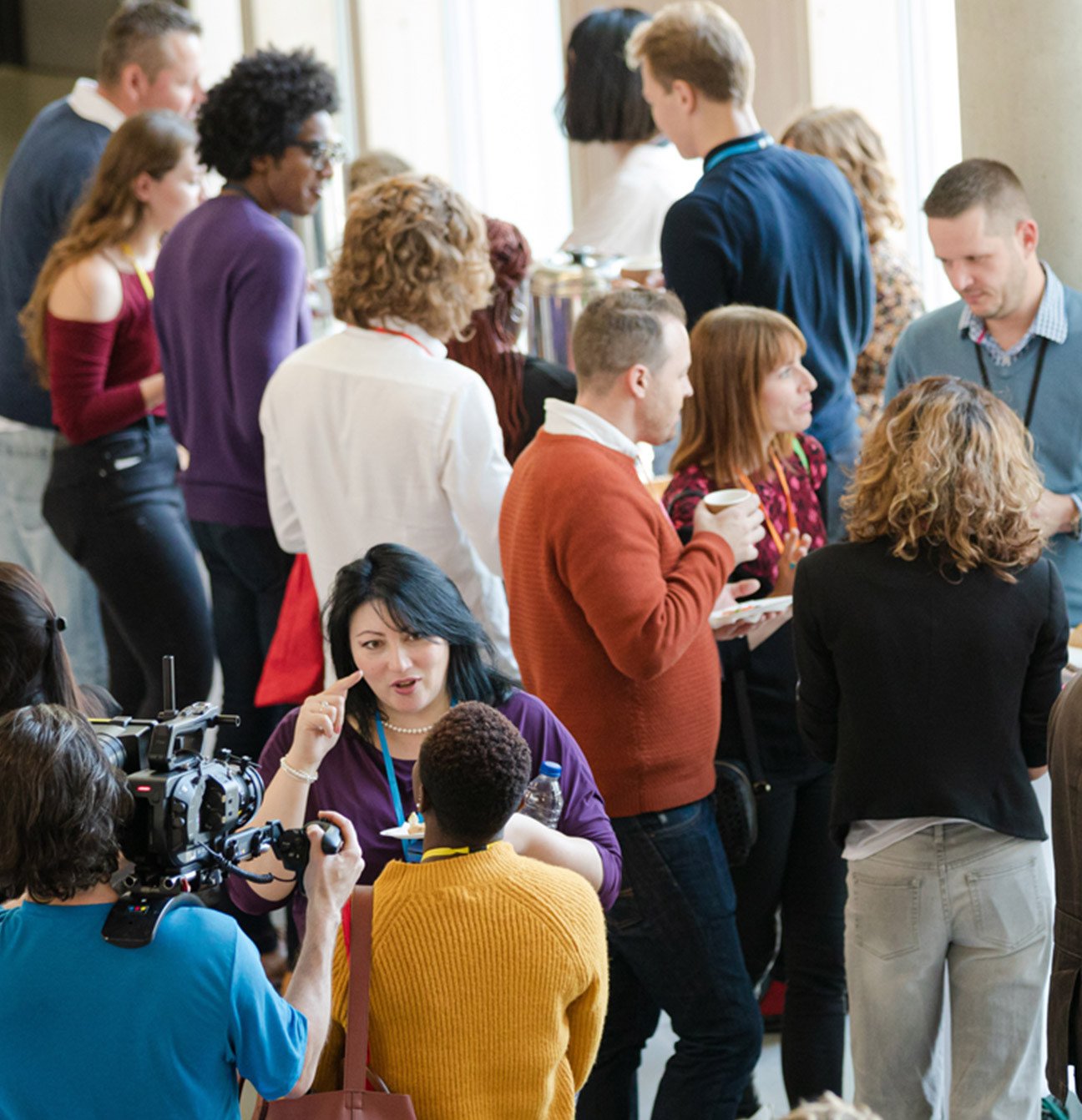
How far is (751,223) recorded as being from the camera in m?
3.25

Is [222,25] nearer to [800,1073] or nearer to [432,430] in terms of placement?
[432,430]

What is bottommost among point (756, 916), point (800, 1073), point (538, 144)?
point (800, 1073)

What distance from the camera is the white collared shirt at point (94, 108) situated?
4.24 meters

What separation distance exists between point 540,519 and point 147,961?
1064 mm

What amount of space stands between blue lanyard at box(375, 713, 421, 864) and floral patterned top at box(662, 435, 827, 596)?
2.59ft

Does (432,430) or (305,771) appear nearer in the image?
(305,771)

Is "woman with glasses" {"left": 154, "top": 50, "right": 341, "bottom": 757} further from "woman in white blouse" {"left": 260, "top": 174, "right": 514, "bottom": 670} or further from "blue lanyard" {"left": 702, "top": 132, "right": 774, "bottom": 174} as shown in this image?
"blue lanyard" {"left": 702, "top": 132, "right": 774, "bottom": 174}

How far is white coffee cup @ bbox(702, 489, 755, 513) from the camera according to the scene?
2.65 m

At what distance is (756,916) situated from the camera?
2.91 metres

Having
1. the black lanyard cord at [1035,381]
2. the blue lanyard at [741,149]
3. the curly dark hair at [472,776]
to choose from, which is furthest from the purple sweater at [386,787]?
the blue lanyard at [741,149]

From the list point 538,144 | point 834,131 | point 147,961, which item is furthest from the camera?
point 538,144

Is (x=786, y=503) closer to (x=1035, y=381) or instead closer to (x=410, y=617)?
(x=1035, y=381)

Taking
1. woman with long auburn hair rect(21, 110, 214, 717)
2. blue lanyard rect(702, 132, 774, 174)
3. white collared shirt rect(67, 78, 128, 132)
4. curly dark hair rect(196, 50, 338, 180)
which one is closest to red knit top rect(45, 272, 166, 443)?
woman with long auburn hair rect(21, 110, 214, 717)

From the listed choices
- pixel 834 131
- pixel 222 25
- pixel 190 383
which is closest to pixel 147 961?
pixel 190 383
